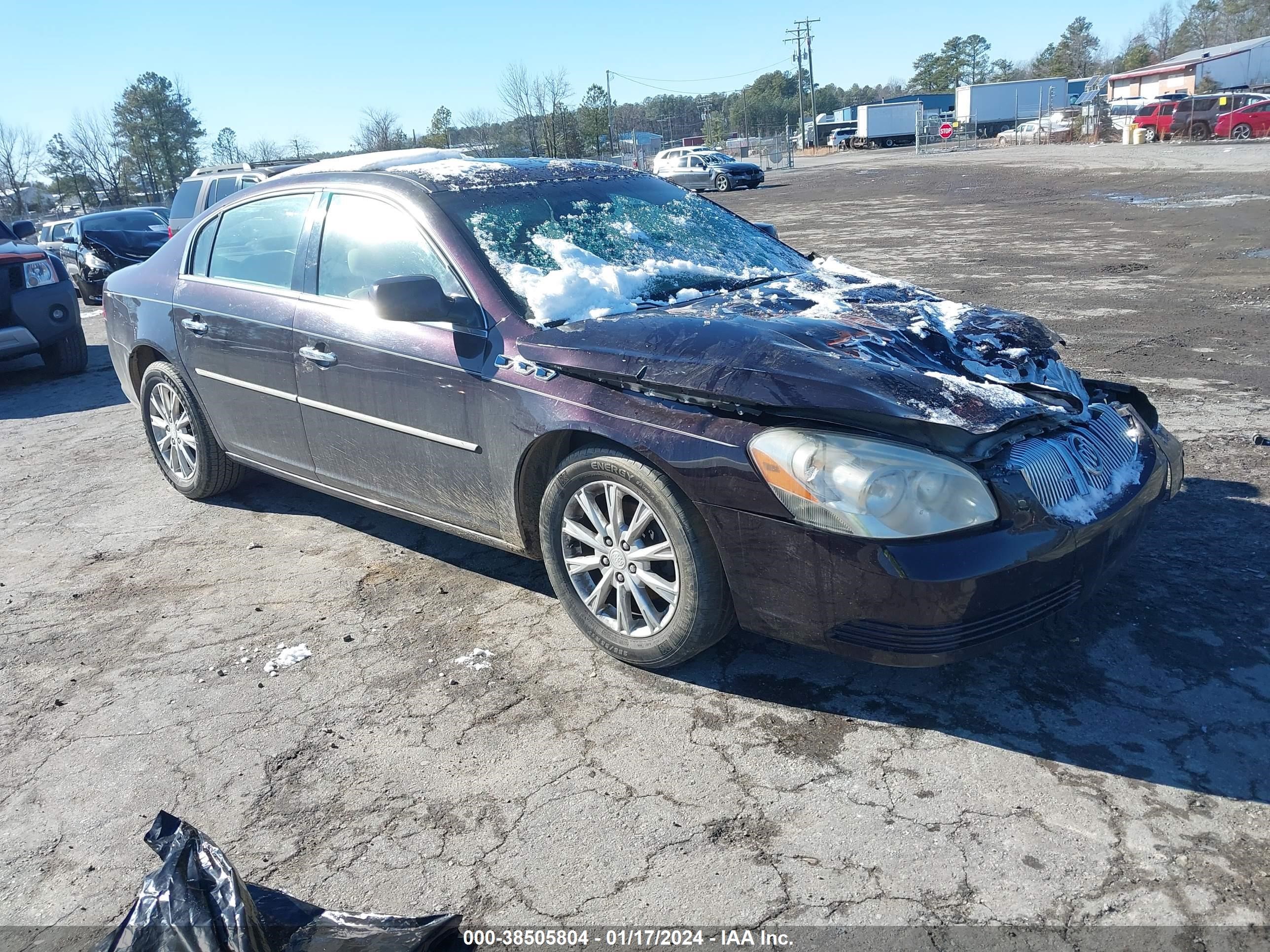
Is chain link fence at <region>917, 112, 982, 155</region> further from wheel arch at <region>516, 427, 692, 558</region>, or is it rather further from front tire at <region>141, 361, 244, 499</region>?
wheel arch at <region>516, 427, 692, 558</region>

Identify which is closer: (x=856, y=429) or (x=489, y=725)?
(x=856, y=429)

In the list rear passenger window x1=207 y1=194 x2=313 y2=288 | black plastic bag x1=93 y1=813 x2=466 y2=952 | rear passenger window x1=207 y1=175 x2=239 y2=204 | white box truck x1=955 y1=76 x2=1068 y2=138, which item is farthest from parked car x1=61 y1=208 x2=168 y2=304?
white box truck x1=955 y1=76 x2=1068 y2=138

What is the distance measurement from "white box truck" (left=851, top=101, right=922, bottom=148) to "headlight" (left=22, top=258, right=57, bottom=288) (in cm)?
6264

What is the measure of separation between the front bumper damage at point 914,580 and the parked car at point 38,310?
8.68 m

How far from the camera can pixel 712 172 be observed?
36938 millimetres

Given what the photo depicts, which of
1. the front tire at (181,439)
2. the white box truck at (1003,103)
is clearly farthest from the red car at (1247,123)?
the front tire at (181,439)

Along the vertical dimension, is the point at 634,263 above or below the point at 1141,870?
above

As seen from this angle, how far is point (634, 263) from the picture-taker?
13.2 ft

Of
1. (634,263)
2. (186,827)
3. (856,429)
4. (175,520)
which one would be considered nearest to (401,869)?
(186,827)

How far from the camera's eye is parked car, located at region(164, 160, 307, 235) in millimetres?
13398

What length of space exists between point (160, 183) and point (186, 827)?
75312 mm

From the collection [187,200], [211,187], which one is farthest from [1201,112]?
[187,200]

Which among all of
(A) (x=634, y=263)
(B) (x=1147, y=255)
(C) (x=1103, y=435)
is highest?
(A) (x=634, y=263)

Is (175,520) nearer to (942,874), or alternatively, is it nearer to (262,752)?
(262,752)
